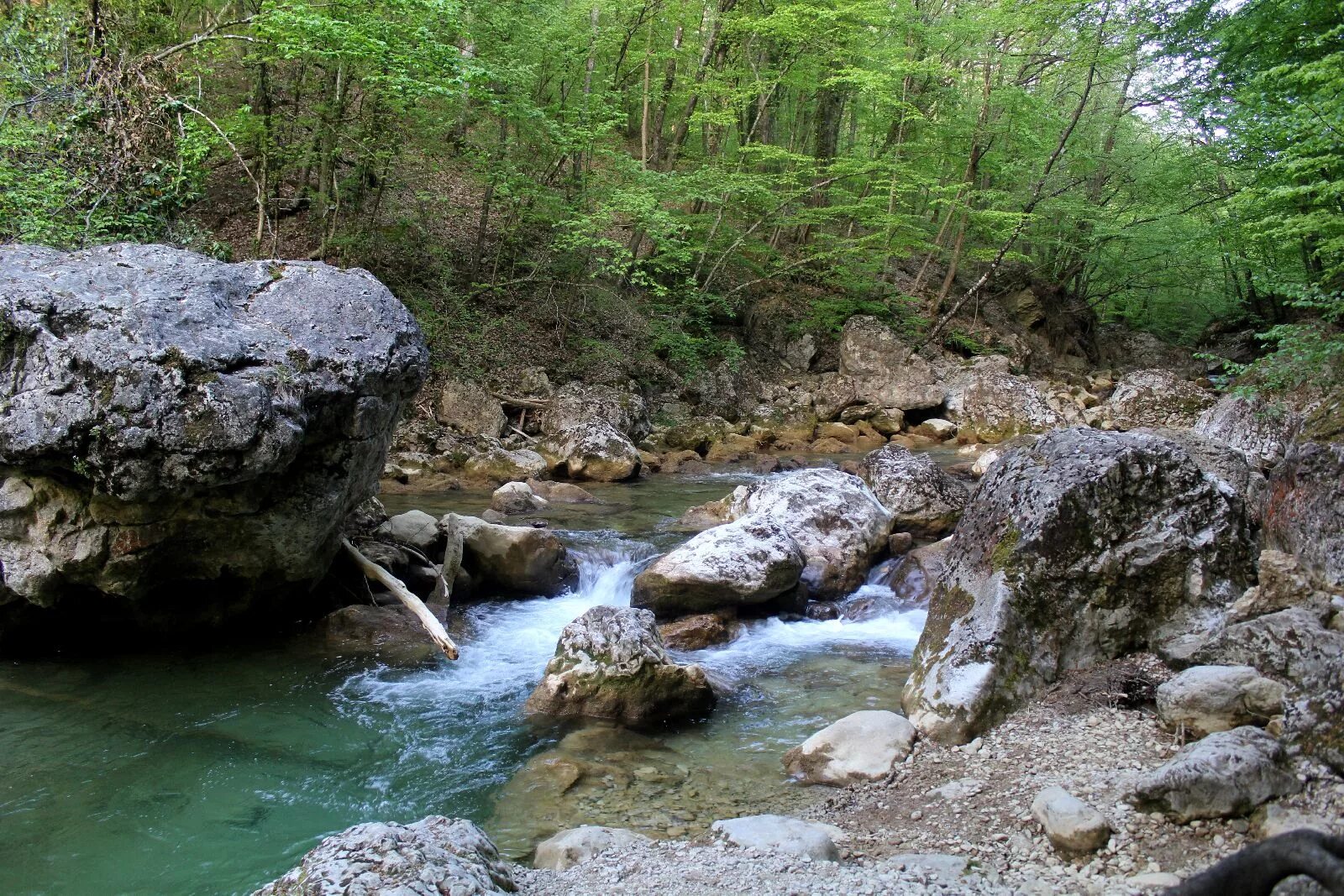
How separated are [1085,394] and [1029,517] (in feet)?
59.5

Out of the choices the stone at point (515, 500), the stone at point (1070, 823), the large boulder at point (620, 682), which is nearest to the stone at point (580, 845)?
the large boulder at point (620, 682)

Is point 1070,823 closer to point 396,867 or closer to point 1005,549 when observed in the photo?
point 1005,549

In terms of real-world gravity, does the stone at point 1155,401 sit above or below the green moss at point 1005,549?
above

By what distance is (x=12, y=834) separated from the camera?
14.6 ft

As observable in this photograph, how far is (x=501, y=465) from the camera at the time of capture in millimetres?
14539

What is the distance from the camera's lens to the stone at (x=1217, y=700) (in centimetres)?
426

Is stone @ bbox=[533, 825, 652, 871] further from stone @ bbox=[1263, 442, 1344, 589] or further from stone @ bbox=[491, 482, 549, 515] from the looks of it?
stone @ bbox=[491, 482, 549, 515]

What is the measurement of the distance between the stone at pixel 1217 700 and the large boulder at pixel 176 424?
20.2 ft

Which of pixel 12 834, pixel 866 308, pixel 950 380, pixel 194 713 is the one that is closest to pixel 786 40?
pixel 866 308

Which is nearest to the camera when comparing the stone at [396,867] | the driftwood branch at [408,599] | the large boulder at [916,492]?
the stone at [396,867]

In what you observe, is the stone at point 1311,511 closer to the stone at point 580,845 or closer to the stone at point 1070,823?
the stone at point 1070,823

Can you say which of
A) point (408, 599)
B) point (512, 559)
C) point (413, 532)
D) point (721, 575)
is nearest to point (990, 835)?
point (721, 575)

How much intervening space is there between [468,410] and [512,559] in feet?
23.4

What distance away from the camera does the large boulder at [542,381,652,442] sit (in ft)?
52.8
